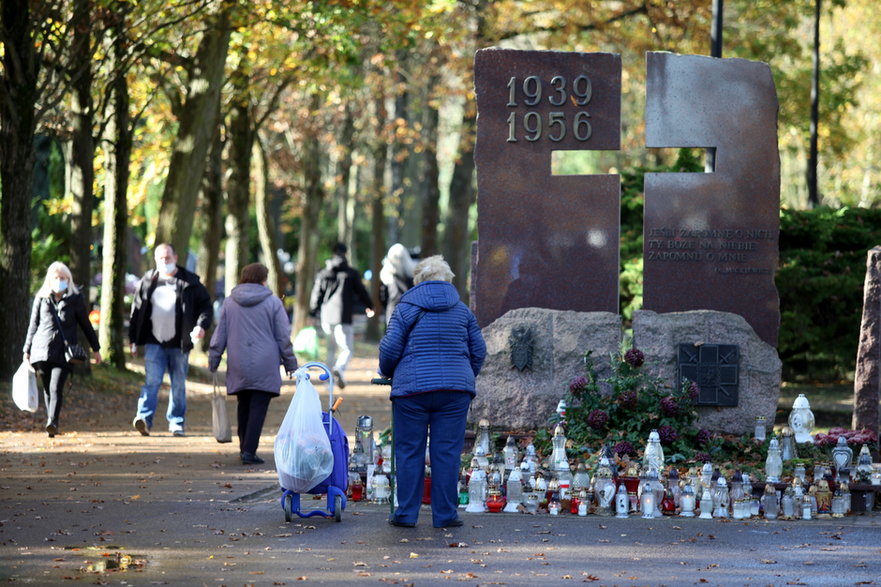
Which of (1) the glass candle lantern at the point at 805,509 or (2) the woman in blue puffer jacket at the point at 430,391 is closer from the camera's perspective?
(2) the woman in blue puffer jacket at the point at 430,391

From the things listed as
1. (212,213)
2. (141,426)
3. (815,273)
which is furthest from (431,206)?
(141,426)

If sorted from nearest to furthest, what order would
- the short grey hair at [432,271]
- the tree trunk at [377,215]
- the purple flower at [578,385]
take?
the short grey hair at [432,271]
the purple flower at [578,385]
the tree trunk at [377,215]

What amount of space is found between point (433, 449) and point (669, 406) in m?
2.99

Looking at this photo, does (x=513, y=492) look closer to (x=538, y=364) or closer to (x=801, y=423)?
(x=538, y=364)

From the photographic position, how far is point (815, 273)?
18.3 m

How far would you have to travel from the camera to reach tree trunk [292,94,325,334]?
32344mm

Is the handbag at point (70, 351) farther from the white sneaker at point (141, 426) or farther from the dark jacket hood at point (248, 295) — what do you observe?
the dark jacket hood at point (248, 295)

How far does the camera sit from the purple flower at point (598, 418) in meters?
11.5

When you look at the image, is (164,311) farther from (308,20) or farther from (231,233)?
(231,233)

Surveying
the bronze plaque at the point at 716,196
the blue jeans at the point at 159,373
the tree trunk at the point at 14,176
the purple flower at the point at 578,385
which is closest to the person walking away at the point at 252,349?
the blue jeans at the point at 159,373

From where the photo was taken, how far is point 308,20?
70.9 ft

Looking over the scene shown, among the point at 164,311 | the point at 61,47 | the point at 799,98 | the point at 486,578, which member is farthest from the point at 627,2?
the point at 486,578

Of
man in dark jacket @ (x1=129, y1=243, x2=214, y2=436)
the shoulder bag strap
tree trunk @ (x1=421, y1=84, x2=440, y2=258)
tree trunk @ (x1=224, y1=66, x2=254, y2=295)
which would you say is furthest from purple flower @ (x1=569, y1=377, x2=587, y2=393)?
tree trunk @ (x1=421, y1=84, x2=440, y2=258)

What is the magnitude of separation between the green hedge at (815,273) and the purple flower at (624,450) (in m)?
6.94
